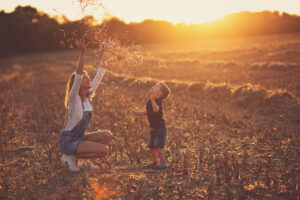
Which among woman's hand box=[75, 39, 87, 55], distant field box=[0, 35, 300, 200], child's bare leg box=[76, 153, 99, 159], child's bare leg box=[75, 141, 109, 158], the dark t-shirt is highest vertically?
woman's hand box=[75, 39, 87, 55]

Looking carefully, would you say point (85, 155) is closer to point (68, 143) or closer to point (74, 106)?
point (68, 143)

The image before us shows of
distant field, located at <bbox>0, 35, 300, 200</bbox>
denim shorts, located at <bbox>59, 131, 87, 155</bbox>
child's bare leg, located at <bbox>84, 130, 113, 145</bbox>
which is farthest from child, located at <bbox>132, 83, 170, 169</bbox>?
denim shorts, located at <bbox>59, 131, 87, 155</bbox>

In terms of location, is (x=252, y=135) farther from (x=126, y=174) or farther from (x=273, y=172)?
(x=126, y=174)

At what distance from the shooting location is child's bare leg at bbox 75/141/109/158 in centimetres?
417

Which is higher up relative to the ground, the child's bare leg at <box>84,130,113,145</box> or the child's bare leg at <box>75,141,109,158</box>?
the child's bare leg at <box>84,130,113,145</box>

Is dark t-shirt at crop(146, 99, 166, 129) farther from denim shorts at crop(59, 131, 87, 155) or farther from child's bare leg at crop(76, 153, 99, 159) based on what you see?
denim shorts at crop(59, 131, 87, 155)

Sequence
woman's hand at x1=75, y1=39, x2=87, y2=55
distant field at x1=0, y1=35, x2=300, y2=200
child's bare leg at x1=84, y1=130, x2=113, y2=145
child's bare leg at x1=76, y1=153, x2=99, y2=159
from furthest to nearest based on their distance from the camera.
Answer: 1. child's bare leg at x1=84, y1=130, x2=113, y2=145
2. child's bare leg at x1=76, y1=153, x2=99, y2=159
3. woman's hand at x1=75, y1=39, x2=87, y2=55
4. distant field at x1=0, y1=35, x2=300, y2=200

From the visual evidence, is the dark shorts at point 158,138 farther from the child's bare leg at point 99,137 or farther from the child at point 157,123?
the child's bare leg at point 99,137

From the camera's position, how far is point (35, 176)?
4.36 metres

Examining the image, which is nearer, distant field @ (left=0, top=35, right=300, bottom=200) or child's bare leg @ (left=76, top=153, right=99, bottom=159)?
distant field @ (left=0, top=35, right=300, bottom=200)

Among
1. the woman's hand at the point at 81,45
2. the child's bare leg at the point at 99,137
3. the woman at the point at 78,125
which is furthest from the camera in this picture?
the child's bare leg at the point at 99,137

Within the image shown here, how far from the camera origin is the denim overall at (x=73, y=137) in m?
4.16

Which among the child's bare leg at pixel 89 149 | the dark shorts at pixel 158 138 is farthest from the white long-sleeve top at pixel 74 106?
the dark shorts at pixel 158 138

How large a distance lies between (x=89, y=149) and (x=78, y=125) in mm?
421
